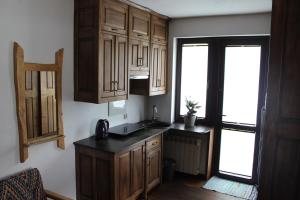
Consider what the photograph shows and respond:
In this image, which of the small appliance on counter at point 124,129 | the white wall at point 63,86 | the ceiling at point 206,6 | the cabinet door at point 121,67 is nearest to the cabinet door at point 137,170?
the small appliance on counter at point 124,129

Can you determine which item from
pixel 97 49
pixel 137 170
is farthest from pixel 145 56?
pixel 137 170

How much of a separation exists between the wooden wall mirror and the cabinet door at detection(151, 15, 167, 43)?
1528 millimetres

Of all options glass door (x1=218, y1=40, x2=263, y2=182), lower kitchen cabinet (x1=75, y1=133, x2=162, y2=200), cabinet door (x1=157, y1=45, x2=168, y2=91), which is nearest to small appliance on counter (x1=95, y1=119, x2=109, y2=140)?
lower kitchen cabinet (x1=75, y1=133, x2=162, y2=200)

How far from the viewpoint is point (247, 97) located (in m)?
4.01

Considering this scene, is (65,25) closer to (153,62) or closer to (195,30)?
(153,62)

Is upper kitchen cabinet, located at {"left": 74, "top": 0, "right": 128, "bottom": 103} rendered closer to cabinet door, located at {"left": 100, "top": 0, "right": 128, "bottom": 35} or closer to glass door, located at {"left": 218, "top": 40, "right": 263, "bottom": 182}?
cabinet door, located at {"left": 100, "top": 0, "right": 128, "bottom": 35}

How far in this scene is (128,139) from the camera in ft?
10.8

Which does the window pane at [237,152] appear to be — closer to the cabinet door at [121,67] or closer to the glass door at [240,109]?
the glass door at [240,109]

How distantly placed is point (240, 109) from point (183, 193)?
1.54 m

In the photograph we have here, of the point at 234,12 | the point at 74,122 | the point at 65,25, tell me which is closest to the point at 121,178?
the point at 74,122

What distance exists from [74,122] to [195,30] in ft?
7.64

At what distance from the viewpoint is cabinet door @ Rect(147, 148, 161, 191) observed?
365 centimetres

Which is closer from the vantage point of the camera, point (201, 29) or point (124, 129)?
point (124, 129)

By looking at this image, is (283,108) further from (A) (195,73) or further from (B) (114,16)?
(A) (195,73)
